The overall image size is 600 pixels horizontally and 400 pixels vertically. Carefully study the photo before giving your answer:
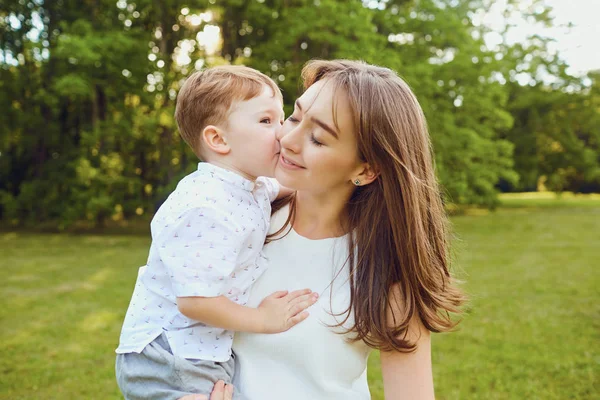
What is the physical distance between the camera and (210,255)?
1.69 meters

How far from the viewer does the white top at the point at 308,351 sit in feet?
5.87

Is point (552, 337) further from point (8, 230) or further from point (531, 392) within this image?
point (8, 230)

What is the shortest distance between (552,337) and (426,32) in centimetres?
1115

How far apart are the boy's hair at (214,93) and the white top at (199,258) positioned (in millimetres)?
174

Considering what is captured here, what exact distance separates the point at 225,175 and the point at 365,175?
449 millimetres

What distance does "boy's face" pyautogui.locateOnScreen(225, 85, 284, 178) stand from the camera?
1.93 m

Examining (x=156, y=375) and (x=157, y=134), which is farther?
(x=157, y=134)

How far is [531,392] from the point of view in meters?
5.25

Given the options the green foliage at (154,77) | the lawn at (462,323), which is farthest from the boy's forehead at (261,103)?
the green foliage at (154,77)

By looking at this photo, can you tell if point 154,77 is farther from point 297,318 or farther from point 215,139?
point 297,318

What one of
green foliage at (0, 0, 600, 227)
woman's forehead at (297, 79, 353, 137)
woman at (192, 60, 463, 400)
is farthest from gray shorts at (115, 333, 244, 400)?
green foliage at (0, 0, 600, 227)

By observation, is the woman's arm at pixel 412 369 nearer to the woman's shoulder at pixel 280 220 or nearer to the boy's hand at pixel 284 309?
the boy's hand at pixel 284 309

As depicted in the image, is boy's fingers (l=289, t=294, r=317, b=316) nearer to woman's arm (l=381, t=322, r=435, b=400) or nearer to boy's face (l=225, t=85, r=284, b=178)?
woman's arm (l=381, t=322, r=435, b=400)

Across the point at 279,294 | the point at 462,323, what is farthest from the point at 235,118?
the point at 462,323
